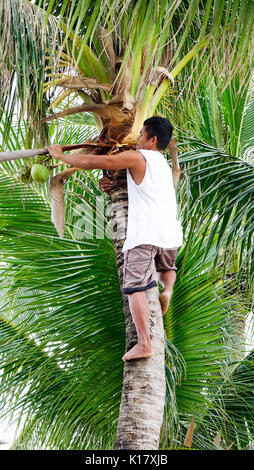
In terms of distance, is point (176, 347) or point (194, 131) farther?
point (194, 131)

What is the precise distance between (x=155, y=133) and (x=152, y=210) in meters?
0.50

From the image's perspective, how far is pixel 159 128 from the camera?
3.75 metres

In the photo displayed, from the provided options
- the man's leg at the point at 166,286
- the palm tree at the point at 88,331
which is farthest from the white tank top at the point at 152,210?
the palm tree at the point at 88,331

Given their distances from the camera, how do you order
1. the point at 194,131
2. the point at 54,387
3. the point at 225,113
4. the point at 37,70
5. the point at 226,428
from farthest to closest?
the point at 225,113 < the point at 194,131 < the point at 226,428 < the point at 54,387 < the point at 37,70

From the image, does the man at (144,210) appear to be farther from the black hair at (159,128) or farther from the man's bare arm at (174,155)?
the man's bare arm at (174,155)

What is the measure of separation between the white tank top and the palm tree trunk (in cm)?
30

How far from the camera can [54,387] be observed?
237 inches

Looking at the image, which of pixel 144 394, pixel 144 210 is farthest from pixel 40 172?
pixel 144 394

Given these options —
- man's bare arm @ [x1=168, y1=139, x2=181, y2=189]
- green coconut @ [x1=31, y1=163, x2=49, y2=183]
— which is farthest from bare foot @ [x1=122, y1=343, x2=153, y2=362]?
man's bare arm @ [x1=168, y1=139, x2=181, y2=189]

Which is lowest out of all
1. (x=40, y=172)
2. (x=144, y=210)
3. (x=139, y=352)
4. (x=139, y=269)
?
(x=139, y=352)

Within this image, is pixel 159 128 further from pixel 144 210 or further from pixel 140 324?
pixel 140 324
